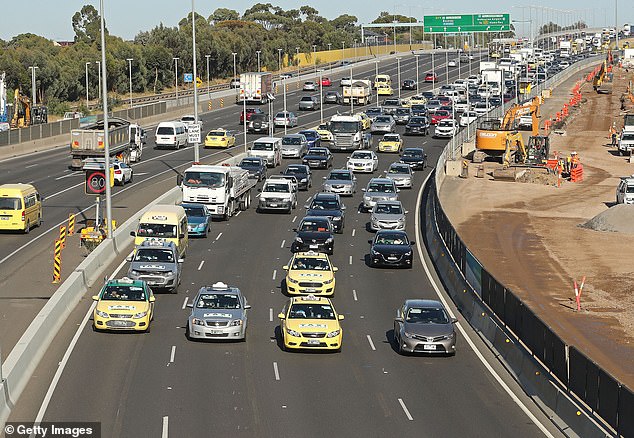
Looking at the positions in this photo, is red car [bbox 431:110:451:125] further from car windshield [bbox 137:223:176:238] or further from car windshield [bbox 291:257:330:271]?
car windshield [bbox 291:257:330:271]

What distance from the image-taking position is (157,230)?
4384 cm

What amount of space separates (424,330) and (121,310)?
850 centimetres

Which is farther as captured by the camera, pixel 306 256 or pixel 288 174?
pixel 288 174

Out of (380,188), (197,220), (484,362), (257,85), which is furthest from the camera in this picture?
(257,85)

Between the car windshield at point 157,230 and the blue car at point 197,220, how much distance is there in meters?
5.75

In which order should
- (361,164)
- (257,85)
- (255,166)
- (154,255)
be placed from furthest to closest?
(257,85) → (361,164) → (255,166) → (154,255)

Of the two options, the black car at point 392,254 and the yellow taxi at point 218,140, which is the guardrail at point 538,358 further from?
the yellow taxi at point 218,140

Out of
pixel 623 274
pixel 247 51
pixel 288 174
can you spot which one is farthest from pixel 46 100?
pixel 623 274

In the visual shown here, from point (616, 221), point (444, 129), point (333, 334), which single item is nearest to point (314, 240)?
point (333, 334)

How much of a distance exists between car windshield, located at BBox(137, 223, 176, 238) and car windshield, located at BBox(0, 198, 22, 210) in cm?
710

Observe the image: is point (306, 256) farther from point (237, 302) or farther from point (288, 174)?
point (288, 174)

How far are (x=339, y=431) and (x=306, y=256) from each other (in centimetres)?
1651

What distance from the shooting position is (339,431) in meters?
23.7

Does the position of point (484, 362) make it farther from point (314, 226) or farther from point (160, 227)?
point (314, 226)
